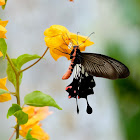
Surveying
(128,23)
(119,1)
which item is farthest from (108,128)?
(119,1)

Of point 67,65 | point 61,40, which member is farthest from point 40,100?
point 67,65

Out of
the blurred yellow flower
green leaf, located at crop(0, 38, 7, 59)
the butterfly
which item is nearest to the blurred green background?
the blurred yellow flower

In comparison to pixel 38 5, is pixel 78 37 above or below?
above

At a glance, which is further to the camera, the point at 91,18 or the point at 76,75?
the point at 91,18

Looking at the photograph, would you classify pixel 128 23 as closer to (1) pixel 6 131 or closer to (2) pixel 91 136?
(2) pixel 91 136

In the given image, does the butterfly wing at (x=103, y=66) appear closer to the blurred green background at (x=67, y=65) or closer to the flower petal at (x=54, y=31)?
the flower petal at (x=54, y=31)

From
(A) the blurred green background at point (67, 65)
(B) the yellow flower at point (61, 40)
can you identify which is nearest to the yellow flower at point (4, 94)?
(B) the yellow flower at point (61, 40)
